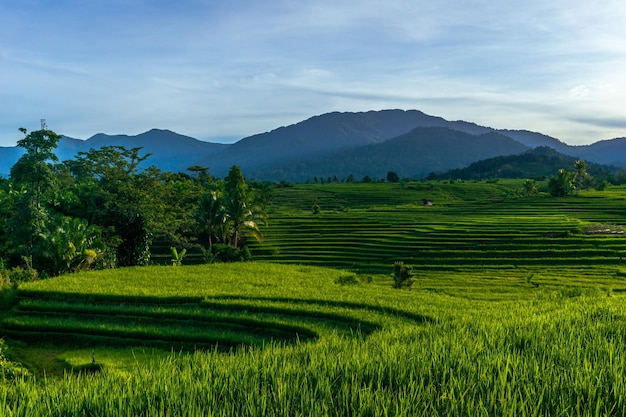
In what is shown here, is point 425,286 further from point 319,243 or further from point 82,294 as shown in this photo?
point 82,294

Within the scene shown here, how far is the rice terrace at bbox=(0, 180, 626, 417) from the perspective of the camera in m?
4.92

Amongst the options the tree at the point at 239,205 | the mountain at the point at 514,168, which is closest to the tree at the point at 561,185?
the tree at the point at 239,205

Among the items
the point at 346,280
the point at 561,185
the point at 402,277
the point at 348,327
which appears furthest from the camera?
the point at 561,185

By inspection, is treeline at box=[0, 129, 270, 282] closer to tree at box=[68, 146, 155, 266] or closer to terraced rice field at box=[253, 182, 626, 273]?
tree at box=[68, 146, 155, 266]

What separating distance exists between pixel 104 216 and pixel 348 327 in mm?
30904

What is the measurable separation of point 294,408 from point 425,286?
27.7 meters

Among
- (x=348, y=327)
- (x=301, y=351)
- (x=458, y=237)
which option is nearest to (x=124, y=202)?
(x=348, y=327)

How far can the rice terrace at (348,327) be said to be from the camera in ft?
16.1

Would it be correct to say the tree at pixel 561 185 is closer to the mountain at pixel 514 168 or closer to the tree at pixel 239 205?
the tree at pixel 239 205

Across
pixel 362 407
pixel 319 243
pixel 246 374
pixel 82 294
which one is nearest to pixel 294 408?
pixel 362 407

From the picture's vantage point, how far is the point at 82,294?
20344 millimetres

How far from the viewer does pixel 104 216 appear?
40125mm

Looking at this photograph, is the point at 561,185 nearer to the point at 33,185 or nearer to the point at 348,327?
the point at 348,327

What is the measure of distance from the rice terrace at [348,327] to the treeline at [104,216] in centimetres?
332
